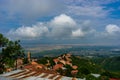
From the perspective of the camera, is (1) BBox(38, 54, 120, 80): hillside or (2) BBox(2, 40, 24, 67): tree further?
(1) BBox(38, 54, 120, 80): hillside

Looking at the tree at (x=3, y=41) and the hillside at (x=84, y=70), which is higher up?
the tree at (x=3, y=41)

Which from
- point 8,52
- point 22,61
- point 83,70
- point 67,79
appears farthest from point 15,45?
point 22,61

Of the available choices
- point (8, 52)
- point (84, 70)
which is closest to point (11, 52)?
point (8, 52)

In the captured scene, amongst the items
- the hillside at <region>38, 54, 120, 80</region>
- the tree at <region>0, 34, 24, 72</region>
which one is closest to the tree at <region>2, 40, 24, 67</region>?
the tree at <region>0, 34, 24, 72</region>

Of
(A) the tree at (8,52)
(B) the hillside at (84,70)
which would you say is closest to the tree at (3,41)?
(A) the tree at (8,52)

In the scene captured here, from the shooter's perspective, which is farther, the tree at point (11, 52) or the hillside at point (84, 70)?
the hillside at point (84, 70)

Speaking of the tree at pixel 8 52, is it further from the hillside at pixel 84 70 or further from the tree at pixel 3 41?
the hillside at pixel 84 70

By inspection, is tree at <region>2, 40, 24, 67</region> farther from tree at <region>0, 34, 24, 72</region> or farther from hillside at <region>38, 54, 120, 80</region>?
hillside at <region>38, 54, 120, 80</region>

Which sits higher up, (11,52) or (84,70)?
(11,52)

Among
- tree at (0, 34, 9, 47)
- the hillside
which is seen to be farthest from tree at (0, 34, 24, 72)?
the hillside

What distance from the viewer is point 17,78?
33625 millimetres

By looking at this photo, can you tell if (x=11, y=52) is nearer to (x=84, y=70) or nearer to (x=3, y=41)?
(x=3, y=41)

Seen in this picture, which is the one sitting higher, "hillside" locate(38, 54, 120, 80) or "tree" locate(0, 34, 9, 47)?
"tree" locate(0, 34, 9, 47)

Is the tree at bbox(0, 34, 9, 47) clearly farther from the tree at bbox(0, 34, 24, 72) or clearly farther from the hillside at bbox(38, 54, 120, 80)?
the hillside at bbox(38, 54, 120, 80)
